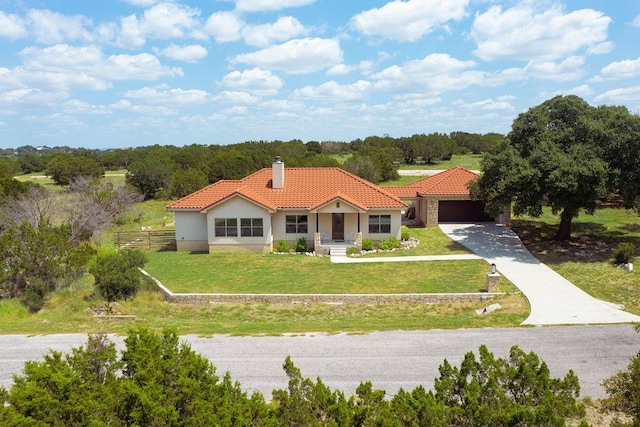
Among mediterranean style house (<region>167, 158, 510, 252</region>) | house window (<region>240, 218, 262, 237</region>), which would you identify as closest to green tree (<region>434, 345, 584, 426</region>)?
mediterranean style house (<region>167, 158, 510, 252</region>)

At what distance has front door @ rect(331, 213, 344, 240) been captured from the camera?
26.6 m

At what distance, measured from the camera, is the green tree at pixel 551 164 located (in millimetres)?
21484

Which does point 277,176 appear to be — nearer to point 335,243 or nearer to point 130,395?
point 335,243

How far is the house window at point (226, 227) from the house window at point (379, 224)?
26.3ft

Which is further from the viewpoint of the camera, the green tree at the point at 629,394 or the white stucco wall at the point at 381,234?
the white stucco wall at the point at 381,234

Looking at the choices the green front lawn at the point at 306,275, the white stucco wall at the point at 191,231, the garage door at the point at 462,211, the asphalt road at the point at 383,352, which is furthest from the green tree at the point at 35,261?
the garage door at the point at 462,211

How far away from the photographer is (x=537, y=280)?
1930 centimetres

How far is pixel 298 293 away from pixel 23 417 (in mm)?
12586

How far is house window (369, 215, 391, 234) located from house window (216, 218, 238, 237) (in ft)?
26.3

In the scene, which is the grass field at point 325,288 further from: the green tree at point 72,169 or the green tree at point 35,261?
the green tree at point 72,169

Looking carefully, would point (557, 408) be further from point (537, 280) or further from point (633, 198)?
A: point (633, 198)

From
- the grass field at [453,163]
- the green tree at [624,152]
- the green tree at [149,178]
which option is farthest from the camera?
the grass field at [453,163]

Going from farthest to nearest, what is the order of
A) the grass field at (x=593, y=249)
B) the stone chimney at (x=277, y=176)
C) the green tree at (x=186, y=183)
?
the green tree at (x=186, y=183) < the stone chimney at (x=277, y=176) < the grass field at (x=593, y=249)

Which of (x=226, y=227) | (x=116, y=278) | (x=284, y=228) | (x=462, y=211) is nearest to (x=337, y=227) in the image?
(x=284, y=228)
